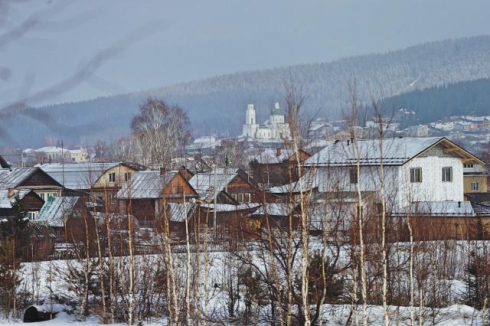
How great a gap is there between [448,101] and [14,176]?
156 metres

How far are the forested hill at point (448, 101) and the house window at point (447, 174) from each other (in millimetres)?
127261

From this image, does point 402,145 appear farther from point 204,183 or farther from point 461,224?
point 204,183

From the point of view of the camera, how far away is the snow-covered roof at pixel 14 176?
4161cm

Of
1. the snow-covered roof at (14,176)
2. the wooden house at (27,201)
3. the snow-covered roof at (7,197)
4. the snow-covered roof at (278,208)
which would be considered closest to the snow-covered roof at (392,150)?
the snow-covered roof at (278,208)

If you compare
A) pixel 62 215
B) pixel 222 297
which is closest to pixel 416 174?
pixel 62 215

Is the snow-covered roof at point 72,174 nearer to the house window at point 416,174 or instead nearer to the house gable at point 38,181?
the house gable at point 38,181

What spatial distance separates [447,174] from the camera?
35875 millimetres

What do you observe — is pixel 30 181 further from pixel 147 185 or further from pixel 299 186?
pixel 299 186

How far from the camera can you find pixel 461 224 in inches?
1125

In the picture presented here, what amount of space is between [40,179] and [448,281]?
1190 inches

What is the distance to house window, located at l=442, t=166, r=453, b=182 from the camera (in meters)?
35.7

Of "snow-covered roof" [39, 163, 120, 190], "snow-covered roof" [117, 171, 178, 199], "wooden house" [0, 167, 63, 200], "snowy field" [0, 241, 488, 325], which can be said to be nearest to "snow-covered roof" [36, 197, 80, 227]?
"snow-covered roof" [117, 171, 178, 199]

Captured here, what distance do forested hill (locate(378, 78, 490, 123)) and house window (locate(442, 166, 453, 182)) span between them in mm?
127261

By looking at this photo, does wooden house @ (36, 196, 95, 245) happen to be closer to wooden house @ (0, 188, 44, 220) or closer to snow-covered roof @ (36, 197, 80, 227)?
snow-covered roof @ (36, 197, 80, 227)
